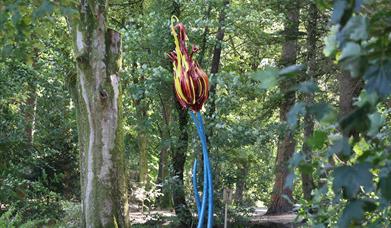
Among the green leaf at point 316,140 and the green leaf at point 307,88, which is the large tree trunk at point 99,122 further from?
the green leaf at point 307,88

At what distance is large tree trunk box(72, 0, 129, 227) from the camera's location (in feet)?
20.9

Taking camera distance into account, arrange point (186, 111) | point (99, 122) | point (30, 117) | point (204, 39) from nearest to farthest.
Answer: point (99, 122)
point (186, 111)
point (204, 39)
point (30, 117)

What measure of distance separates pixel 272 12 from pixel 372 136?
29.7 feet

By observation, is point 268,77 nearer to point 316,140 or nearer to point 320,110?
point 320,110

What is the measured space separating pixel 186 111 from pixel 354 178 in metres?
9.27

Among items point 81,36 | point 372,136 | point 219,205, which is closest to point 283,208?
point 219,205

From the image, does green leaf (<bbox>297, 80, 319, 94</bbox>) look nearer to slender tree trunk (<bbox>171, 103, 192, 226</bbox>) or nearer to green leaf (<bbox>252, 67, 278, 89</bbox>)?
green leaf (<bbox>252, 67, 278, 89</bbox>)

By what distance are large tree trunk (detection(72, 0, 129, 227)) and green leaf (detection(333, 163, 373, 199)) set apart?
5402 millimetres

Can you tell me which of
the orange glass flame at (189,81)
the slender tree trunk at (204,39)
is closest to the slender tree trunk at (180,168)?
the slender tree trunk at (204,39)

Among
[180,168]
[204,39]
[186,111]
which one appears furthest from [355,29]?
[180,168]

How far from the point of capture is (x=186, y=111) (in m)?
10.4

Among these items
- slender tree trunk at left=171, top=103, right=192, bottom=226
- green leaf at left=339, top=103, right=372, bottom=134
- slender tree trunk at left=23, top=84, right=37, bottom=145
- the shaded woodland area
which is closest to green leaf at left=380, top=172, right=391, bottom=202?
the shaded woodland area

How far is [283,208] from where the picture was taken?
13.4 m

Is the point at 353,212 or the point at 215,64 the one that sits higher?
the point at 215,64
